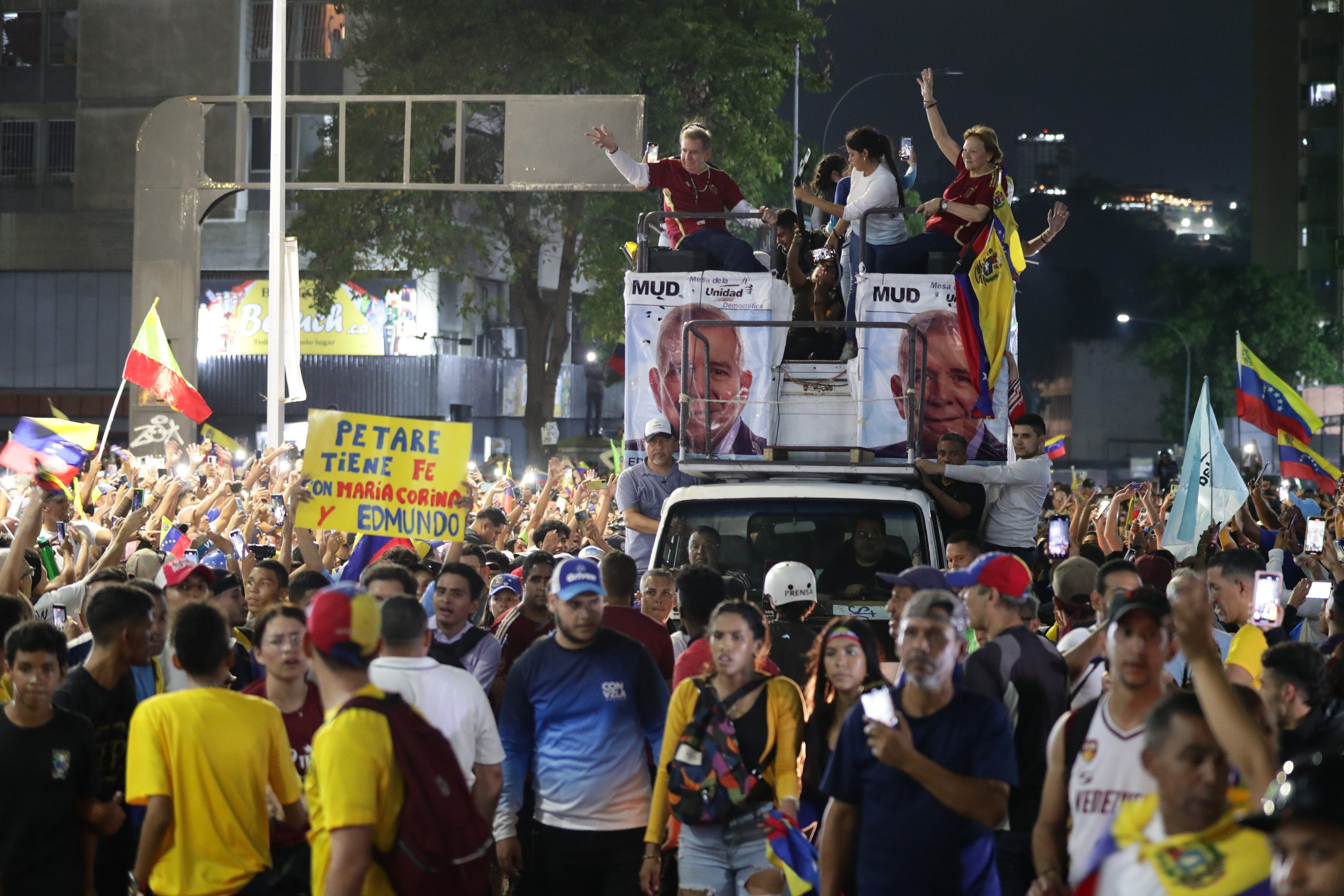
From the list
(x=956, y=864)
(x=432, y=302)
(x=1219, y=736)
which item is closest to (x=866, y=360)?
(x=956, y=864)

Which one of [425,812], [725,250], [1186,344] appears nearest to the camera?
[425,812]

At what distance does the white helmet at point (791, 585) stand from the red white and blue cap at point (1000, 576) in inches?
53.1

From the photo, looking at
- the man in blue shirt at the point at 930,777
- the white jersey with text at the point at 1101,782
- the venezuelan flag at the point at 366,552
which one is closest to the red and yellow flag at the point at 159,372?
the venezuelan flag at the point at 366,552

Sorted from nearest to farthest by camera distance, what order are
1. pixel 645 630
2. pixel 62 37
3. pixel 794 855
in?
pixel 794 855 → pixel 645 630 → pixel 62 37

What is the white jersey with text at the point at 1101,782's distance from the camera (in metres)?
4.56

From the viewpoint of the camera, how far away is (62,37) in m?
47.4

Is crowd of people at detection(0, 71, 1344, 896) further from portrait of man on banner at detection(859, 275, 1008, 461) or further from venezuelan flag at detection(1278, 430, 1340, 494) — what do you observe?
venezuelan flag at detection(1278, 430, 1340, 494)

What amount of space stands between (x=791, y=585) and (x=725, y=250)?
12.2ft

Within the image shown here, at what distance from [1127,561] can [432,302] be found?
39101 millimetres

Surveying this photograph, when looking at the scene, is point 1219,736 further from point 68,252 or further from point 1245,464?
point 68,252

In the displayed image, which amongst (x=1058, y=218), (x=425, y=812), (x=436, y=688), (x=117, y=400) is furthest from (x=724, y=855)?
(x=117, y=400)

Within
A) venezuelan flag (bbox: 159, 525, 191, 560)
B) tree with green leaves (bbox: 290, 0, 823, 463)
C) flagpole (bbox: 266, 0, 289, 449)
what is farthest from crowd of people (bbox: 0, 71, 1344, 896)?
tree with green leaves (bbox: 290, 0, 823, 463)

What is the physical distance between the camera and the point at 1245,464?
43.9 meters

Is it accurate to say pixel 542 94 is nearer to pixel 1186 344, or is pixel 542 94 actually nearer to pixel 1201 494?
pixel 1201 494
